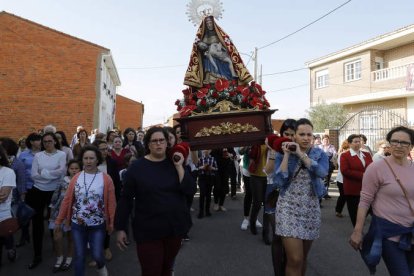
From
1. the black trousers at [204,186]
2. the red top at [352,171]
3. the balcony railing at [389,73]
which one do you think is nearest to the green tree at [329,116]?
the balcony railing at [389,73]

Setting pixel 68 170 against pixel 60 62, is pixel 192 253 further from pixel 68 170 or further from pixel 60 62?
pixel 60 62

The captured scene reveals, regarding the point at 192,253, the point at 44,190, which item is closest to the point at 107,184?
the point at 44,190

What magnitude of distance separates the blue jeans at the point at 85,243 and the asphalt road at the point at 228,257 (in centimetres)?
91

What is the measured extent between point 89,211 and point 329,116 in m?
21.8

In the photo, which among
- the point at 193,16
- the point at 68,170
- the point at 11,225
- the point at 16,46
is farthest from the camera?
the point at 16,46

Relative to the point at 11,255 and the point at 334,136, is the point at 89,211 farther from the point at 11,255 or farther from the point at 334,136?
the point at 334,136

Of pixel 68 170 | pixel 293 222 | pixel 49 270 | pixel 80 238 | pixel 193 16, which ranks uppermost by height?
pixel 193 16

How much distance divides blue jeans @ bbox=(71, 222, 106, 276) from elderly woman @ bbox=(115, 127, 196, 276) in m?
0.96

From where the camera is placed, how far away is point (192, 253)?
5605 mm

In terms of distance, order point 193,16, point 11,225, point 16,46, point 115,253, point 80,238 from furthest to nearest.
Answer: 1. point 16,46
2. point 115,253
3. point 193,16
4. point 11,225
5. point 80,238

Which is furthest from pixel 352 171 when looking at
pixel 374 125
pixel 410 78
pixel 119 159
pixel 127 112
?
pixel 127 112

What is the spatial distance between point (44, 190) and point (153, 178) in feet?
9.72

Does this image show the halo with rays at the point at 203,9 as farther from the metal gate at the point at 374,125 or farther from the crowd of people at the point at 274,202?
the metal gate at the point at 374,125

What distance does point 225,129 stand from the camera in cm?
395
